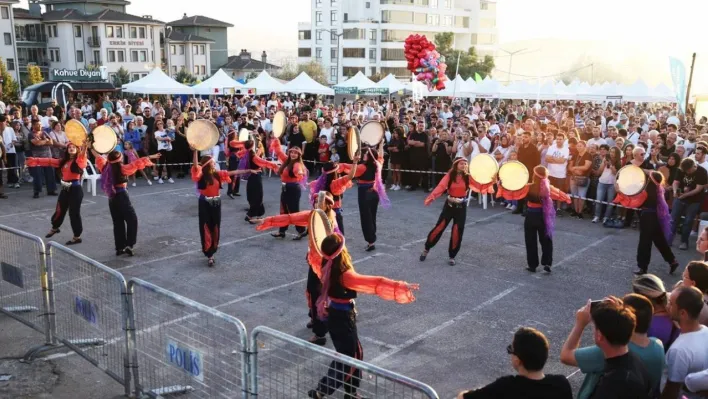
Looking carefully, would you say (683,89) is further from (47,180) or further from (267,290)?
(47,180)

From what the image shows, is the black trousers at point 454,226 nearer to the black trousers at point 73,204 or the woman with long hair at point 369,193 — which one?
the woman with long hair at point 369,193

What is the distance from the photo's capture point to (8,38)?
214ft

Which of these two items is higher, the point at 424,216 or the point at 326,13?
the point at 326,13

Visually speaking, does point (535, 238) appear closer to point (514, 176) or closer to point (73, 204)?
point (514, 176)

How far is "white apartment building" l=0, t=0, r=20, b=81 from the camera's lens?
2504 inches

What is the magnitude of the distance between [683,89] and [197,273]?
1626cm

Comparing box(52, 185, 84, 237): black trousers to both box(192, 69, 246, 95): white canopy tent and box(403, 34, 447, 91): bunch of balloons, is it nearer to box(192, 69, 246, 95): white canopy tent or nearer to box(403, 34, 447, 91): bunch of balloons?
box(403, 34, 447, 91): bunch of balloons

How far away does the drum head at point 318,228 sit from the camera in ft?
20.6

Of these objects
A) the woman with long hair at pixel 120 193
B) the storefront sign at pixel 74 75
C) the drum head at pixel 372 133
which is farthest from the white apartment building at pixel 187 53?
the woman with long hair at pixel 120 193

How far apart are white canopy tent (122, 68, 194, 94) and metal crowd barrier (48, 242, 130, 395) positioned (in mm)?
21839

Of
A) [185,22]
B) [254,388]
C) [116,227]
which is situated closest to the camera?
[254,388]

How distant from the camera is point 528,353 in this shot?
345 centimetres

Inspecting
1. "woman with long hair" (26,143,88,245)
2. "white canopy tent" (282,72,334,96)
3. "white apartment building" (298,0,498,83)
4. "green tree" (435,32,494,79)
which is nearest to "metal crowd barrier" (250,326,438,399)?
"woman with long hair" (26,143,88,245)

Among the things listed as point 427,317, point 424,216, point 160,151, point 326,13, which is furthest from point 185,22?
point 427,317
